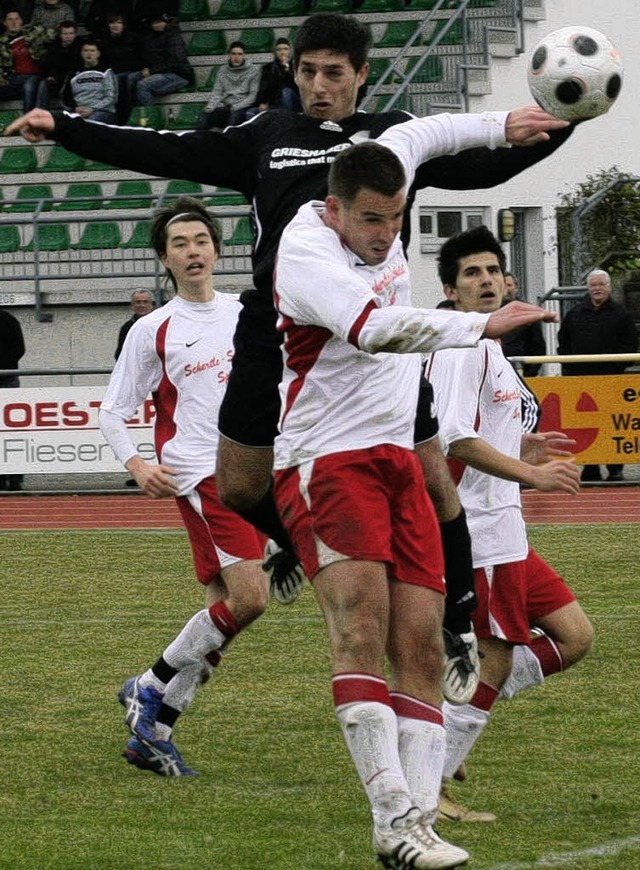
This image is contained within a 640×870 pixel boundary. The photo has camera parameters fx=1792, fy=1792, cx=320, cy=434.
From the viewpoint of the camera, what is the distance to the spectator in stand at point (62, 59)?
24422 mm

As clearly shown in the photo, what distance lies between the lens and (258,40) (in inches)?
1009

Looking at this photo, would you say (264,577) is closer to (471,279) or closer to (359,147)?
(471,279)

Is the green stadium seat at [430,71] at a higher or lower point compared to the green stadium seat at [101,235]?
higher

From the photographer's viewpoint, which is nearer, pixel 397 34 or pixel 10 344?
pixel 10 344

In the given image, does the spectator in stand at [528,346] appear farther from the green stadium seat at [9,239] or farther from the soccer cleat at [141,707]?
the soccer cleat at [141,707]

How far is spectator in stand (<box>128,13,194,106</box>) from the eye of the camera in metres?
24.3

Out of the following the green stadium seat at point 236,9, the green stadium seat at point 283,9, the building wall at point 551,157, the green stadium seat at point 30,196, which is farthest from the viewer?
the green stadium seat at point 236,9

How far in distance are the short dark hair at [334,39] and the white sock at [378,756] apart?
2245 millimetres

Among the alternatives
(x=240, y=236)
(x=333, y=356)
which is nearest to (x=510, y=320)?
(x=333, y=356)

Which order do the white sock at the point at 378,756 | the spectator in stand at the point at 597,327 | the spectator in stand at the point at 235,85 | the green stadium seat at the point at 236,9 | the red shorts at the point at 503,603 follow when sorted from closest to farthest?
the white sock at the point at 378,756 < the red shorts at the point at 503,603 < the spectator in stand at the point at 597,327 < the spectator in stand at the point at 235,85 < the green stadium seat at the point at 236,9

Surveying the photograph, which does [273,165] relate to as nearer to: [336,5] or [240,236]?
[240,236]

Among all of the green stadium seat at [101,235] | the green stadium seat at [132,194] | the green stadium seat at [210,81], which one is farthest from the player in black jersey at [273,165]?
the green stadium seat at [210,81]

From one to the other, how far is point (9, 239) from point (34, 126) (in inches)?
695

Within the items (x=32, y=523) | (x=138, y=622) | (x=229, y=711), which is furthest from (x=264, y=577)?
(x=32, y=523)
